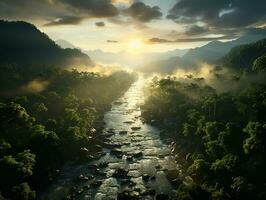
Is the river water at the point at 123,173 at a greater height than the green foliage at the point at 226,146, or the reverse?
the green foliage at the point at 226,146

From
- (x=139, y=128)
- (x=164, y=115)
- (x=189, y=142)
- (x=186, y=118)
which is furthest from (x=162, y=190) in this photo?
→ (x=164, y=115)

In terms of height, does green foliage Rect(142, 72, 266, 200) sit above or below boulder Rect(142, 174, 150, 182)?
above

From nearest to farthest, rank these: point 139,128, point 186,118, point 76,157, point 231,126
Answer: point 231,126
point 76,157
point 186,118
point 139,128

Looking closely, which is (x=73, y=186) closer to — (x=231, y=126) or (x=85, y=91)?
(x=231, y=126)

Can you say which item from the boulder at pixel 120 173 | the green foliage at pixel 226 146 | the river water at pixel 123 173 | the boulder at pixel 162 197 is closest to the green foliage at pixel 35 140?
the river water at pixel 123 173

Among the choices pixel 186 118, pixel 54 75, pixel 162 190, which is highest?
pixel 54 75

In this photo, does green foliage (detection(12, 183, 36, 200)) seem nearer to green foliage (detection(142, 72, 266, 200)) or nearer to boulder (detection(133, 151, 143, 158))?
green foliage (detection(142, 72, 266, 200))

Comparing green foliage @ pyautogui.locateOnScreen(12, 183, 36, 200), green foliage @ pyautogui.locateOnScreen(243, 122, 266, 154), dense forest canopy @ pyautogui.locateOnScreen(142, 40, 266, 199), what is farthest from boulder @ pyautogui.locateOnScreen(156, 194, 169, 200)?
green foliage @ pyautogui.locateOnScreen(12, 183, 36, 200)

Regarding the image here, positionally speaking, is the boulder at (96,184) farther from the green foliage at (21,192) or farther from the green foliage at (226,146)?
the green foliage at (226,146)
